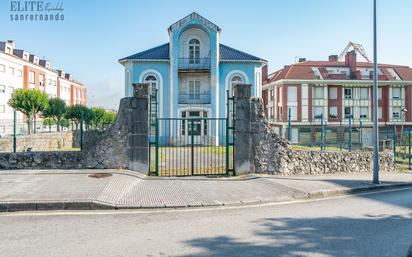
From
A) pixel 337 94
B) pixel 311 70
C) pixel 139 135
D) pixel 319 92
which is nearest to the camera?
pixel 139 135

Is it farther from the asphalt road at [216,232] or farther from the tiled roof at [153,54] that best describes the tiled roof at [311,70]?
the asphalt road at [216,232]

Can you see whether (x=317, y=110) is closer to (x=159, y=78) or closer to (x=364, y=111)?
(x=364, y=111)

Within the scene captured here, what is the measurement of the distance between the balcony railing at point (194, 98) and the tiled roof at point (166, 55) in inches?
152

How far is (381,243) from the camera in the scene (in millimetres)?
5355

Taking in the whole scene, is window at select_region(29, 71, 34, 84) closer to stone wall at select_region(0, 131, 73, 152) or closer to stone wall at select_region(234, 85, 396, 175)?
stone wall at select_region(0, 131, 73, 152)

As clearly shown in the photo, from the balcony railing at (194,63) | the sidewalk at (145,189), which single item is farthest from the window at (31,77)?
the sidewalk at (145,189)

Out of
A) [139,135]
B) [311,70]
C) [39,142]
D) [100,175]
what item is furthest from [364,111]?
[100,175]

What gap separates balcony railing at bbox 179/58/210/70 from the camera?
3168 centimetres

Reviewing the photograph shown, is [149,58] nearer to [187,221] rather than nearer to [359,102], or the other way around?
[187,221]

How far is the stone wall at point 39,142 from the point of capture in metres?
20.0

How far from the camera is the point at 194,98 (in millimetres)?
32250

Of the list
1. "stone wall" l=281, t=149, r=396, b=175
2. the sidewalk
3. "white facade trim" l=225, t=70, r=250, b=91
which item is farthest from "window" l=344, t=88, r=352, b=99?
the sidewalk

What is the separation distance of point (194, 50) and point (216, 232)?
2794cm

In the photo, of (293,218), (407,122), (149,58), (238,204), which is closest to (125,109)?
(238,204)
